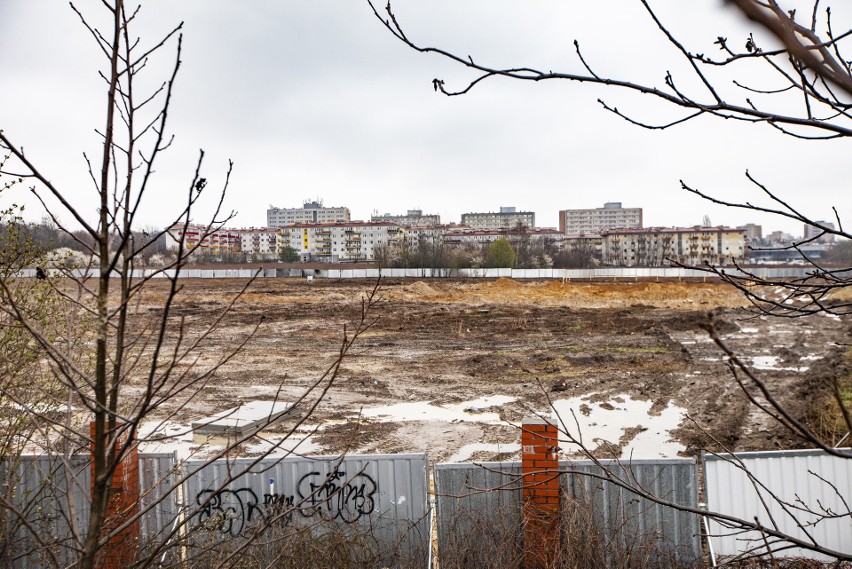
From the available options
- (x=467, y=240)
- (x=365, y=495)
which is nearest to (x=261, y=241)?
(x=467, y=240)

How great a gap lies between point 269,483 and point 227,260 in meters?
87.2

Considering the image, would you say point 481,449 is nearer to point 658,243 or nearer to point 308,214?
point 658,243

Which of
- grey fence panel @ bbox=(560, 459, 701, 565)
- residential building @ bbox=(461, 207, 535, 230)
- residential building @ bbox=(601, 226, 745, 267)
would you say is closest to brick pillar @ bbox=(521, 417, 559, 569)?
grey fence panel @ bbox=(560, 459, 701, 565)

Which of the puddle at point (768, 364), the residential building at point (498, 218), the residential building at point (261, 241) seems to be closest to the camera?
the puddle at point (768, 364)

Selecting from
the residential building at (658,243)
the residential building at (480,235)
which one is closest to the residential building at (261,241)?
the residential building at (480,235)

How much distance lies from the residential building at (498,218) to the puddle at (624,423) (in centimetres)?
16555

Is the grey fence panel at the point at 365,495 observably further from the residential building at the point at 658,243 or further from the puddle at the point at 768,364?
the residential building at the point at 658,243

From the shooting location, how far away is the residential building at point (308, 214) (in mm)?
171000

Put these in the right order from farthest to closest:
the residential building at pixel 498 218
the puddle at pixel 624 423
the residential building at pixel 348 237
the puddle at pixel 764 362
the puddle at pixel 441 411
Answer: the residential building at pixel 498 218, the residential building at pixel 348 237, the puddle at pixel 764 362, the puddle at pixel 441 411, the puddle at pixel 624 423

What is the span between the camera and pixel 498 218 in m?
186

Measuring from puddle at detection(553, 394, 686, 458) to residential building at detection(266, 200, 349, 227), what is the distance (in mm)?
156124

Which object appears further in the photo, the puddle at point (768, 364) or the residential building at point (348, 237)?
the residential building at point (348, 237)

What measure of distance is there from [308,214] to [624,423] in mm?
163416

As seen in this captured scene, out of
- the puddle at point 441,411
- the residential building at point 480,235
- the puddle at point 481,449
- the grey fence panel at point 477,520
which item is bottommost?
the puddle at point 481,449
